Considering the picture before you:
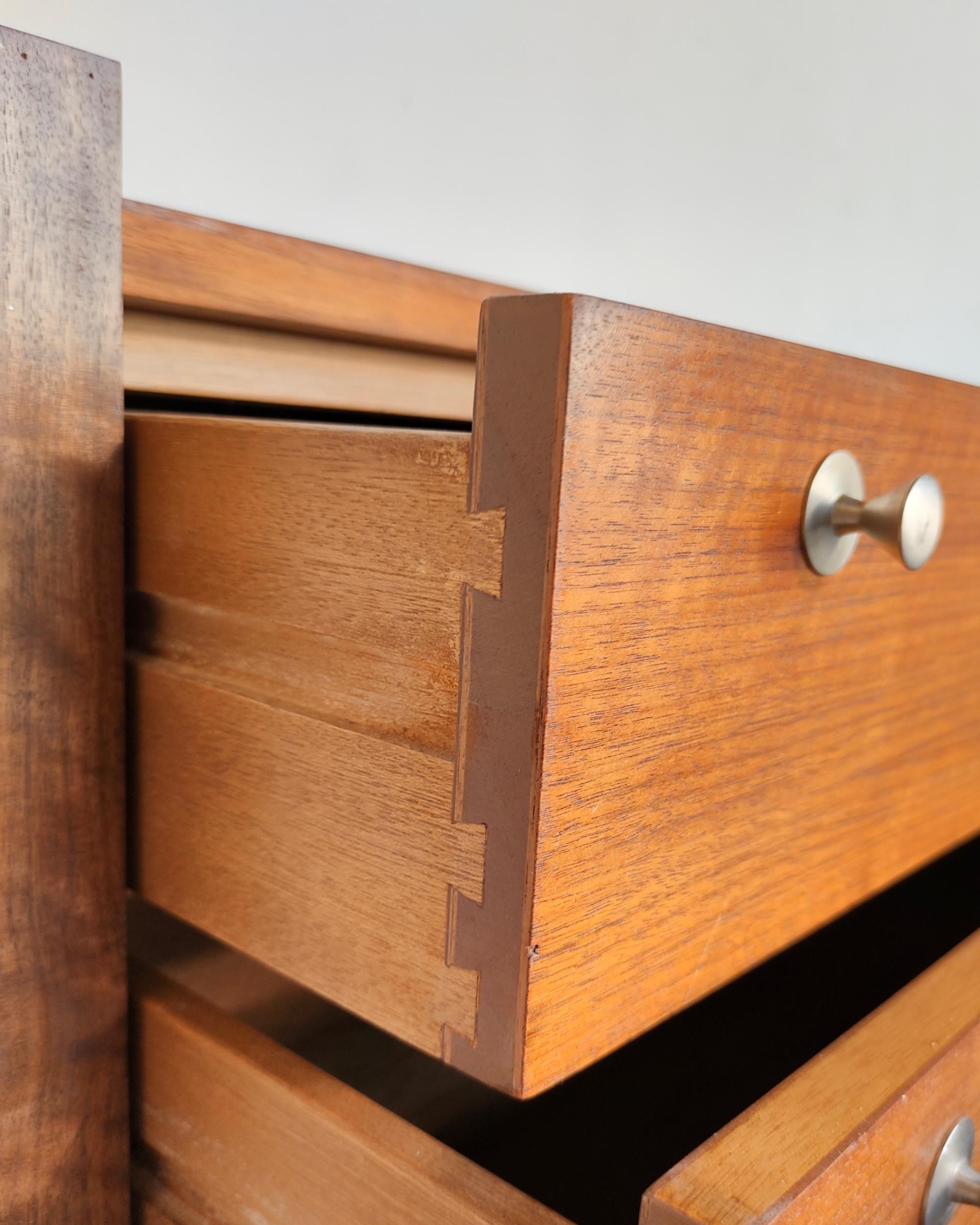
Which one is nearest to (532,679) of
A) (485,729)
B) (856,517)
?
(485,729)

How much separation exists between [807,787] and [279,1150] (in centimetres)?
22

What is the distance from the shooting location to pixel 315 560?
0.30 metres

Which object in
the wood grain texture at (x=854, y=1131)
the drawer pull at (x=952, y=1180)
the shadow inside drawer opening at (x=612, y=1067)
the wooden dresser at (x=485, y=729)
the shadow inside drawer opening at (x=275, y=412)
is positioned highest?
the shadow inside drawer opening at (x=275, y=412)

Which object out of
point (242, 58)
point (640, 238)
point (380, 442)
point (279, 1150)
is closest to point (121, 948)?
point (279, 1150)

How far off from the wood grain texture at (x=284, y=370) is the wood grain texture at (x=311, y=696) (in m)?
0.13

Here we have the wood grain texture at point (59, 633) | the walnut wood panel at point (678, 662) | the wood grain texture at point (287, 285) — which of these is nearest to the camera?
the walnut wood panel at point (678, 662)

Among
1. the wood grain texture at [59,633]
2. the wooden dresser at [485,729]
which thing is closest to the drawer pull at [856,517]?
the wooden dresser at [485,729]

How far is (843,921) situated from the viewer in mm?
719

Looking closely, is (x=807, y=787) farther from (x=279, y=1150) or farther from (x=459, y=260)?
(x=459, y=260)

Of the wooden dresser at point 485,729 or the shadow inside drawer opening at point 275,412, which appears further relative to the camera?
the shadow inside drawer opening at point 275,412

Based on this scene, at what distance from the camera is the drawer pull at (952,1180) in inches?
13.1

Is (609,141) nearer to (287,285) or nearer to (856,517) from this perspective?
(287,285)

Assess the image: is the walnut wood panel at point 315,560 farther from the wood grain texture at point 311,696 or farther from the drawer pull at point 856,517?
the drawer pull at point 856,517

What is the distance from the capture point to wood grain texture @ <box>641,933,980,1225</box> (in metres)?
0.26
